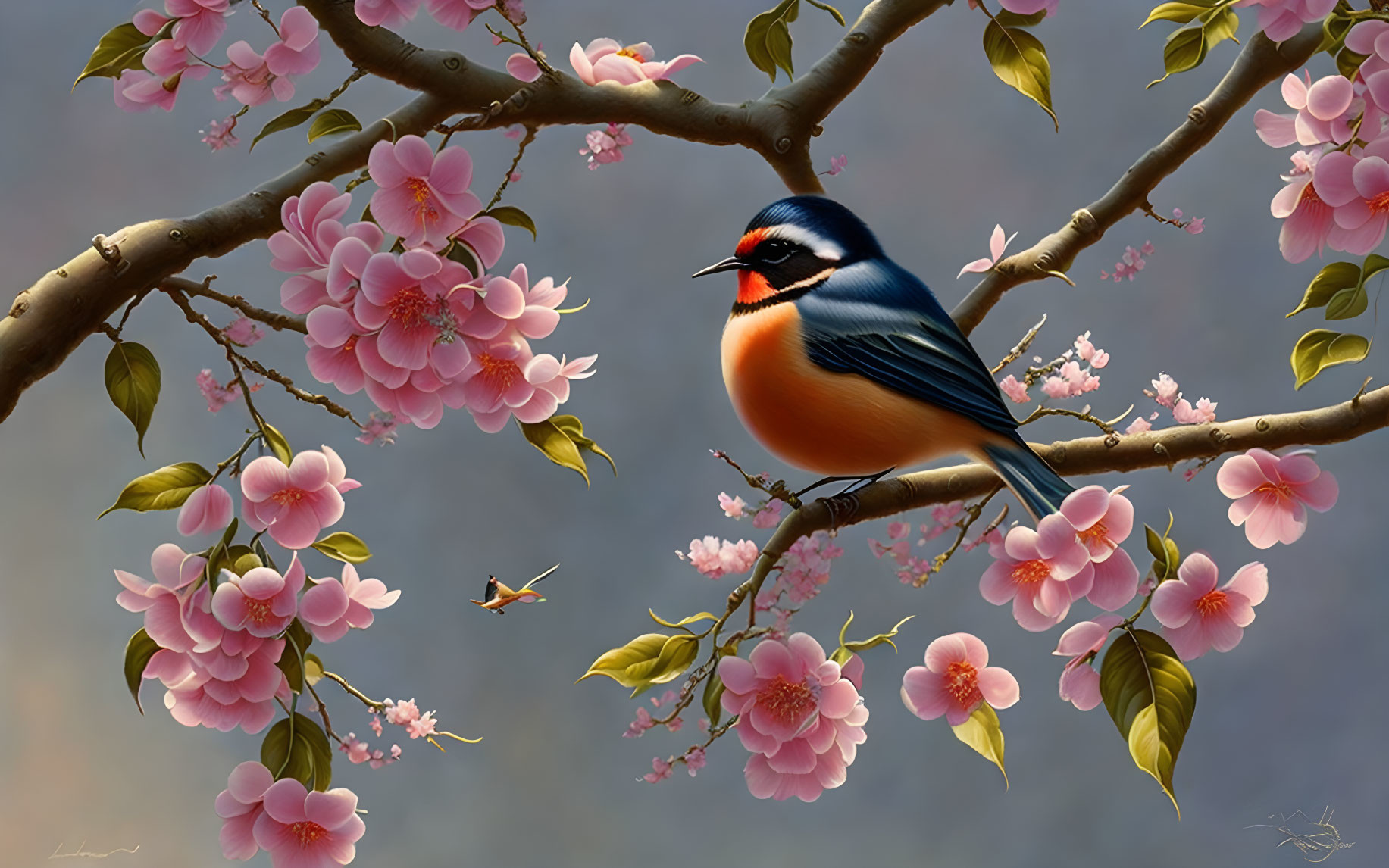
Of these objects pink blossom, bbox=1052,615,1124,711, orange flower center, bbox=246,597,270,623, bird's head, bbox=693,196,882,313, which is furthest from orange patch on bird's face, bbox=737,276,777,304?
orange flower center, bbox=246,597,270,623

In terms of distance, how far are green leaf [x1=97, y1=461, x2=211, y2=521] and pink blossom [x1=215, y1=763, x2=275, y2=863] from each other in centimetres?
47

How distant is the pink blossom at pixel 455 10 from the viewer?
1.90 meters

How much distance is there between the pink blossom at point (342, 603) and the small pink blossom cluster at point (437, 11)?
103 cm

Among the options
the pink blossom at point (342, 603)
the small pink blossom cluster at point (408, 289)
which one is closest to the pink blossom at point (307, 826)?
the pink blossom at point (342, 603)

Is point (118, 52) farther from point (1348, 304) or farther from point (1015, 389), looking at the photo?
point (1348, 304)

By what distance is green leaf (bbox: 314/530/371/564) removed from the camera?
1.77m

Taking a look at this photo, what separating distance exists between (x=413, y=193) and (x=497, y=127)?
0.59 m

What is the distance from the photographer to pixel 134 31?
196 centimetres

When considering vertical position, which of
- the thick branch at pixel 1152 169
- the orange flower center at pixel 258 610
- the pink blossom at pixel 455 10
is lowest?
the thick branch at pixel 1152 169

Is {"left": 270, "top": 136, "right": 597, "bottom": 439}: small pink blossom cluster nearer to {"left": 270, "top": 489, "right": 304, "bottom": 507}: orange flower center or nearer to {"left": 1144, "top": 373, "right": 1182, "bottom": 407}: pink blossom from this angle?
{"left": 270, "top": 489, "right": 304, "bottom": 507}: orange flower center

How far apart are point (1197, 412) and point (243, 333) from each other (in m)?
2.24

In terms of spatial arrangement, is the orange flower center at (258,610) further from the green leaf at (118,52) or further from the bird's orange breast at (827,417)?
the green leaf at (118,52)

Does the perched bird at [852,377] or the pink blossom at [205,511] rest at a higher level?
the pink blossom at [205,511]

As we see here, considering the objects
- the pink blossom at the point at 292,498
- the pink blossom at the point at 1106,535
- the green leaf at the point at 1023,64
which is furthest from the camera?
the green leaf at the point at 1023,64
